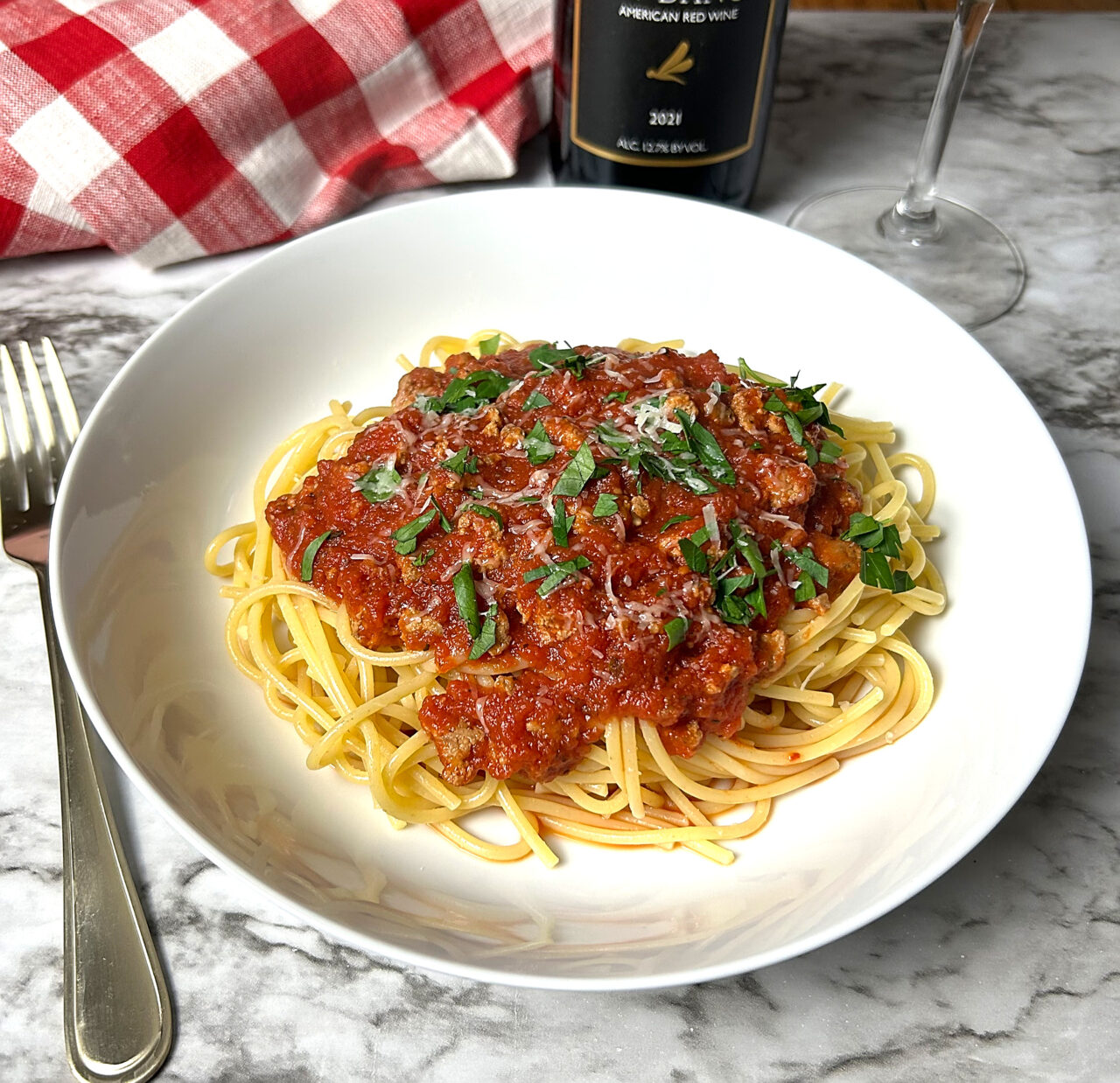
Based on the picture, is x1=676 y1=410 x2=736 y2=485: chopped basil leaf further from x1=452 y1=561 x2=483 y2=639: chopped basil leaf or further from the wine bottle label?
the wine bottle label

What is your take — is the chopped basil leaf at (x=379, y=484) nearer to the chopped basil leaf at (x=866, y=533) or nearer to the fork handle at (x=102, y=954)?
the fork handle at (x=102, y=954)

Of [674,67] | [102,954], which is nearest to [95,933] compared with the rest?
[102,954]

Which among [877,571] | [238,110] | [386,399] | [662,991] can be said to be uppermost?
[238,110]

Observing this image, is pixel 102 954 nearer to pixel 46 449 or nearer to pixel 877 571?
pixel 46 449

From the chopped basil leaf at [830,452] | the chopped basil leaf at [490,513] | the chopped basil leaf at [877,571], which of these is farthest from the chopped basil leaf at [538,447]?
the chopped basil leaf at [877,571]

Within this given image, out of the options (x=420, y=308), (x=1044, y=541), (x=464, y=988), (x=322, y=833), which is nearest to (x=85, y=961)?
(x=322, y=833)
